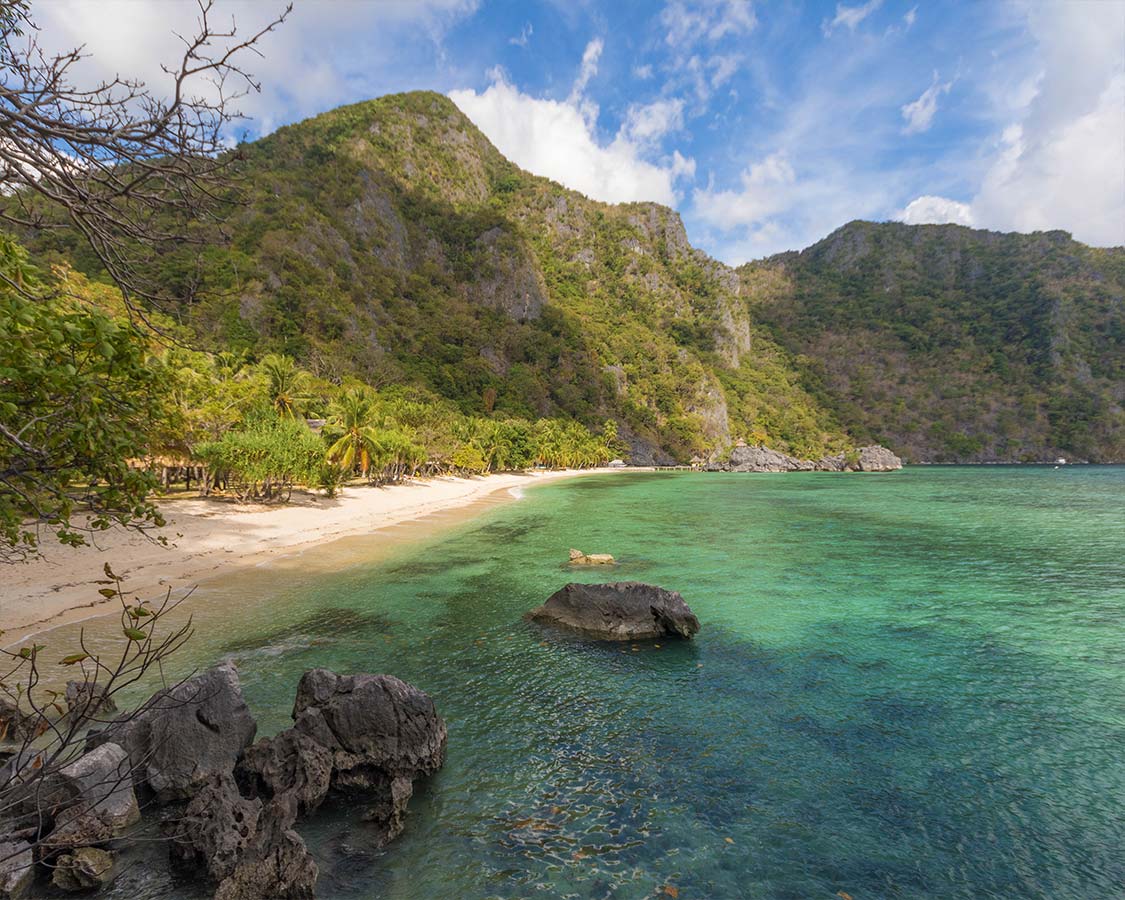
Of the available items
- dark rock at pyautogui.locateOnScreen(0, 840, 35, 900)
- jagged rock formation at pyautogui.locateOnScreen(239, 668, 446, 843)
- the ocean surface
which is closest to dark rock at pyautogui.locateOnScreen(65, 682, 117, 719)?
dark rock at pyautogui.locateOnScreen(0, 840, 35, 900)

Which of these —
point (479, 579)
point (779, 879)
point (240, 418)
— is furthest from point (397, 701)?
point (240, 418)

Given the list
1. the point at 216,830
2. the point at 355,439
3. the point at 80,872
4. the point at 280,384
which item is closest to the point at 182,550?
the point at 80,872

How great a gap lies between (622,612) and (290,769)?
10.6 meters

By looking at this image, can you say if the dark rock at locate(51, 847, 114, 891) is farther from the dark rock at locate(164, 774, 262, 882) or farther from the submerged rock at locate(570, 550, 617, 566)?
the submerged rock at locate(570, 550, 617, 566)

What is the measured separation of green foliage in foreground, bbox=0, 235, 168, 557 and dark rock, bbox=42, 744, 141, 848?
3.60 meters

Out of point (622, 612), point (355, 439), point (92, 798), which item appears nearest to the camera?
point (92, 798)

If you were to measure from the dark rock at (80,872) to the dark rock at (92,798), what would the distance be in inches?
8.0

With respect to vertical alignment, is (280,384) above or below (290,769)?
above

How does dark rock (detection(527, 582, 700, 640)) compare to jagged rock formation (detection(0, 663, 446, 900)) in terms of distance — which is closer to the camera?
jagged rock formation (detection(0, 663, 446, 900))

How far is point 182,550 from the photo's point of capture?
2656 cm

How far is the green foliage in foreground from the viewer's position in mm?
5035

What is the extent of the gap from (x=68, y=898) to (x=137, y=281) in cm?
784

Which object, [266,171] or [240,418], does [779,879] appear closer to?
[240,418]

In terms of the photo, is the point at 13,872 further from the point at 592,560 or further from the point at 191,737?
the point at 592,560
